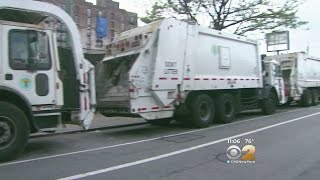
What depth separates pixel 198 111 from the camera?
583 inches

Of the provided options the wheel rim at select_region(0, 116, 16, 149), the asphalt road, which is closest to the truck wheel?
the asphalt road

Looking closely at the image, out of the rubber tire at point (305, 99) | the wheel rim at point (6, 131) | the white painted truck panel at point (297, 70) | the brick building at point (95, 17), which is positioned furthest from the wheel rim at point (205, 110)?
the brick building at point (95, 17)

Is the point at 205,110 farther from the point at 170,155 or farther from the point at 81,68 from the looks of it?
the point at 170,155

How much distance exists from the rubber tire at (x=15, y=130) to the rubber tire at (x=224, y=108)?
25.9 ft

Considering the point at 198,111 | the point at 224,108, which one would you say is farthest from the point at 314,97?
the point at 198,111

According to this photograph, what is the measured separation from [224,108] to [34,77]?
26.3 ft

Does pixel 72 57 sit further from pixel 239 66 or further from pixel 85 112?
pixel 239 66

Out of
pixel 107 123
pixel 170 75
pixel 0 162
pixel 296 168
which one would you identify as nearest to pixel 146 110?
pixel 170 75

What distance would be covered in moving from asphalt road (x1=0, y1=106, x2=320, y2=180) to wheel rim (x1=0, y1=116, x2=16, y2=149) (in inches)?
17.6

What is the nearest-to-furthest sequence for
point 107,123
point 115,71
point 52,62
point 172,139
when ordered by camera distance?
point 52,62 < point 172,139 < point 115,71 < point 107,123

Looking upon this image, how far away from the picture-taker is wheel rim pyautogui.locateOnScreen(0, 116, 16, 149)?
9219 millimetres

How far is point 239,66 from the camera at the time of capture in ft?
57.5

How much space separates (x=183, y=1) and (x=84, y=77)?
55.7 feet

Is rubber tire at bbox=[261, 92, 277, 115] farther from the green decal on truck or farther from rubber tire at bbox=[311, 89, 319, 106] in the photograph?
the green decal on truck
